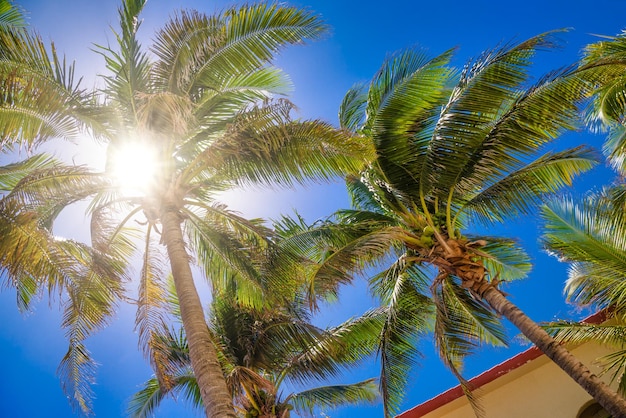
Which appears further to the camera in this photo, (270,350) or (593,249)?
(270,350)

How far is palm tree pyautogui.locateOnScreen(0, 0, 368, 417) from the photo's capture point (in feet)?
27.1

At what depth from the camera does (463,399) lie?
12.3 meters

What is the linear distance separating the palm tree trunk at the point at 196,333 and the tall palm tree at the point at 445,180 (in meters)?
2.04

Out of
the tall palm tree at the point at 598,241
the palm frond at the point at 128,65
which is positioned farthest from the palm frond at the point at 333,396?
the palm frond at the point at 128,65

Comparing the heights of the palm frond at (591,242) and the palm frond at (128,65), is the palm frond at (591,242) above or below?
below

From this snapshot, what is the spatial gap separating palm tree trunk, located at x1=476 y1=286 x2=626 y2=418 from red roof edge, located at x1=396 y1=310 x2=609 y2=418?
342 centimetres

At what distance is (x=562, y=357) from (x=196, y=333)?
5.25 metres

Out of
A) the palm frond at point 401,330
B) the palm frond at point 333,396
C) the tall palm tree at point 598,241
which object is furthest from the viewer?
the palm frond at point 333,396

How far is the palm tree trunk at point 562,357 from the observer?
6.99 meters

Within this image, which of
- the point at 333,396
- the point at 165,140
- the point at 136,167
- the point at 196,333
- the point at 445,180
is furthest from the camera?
the point at 333,396

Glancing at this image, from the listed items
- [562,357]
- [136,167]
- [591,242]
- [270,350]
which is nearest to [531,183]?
[591,242]

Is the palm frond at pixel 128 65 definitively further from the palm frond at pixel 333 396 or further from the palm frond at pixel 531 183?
the palm frond at pixel 333 396

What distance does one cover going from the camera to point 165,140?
9.28 metres

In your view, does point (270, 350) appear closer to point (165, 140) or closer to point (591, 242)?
point (165, 140)
